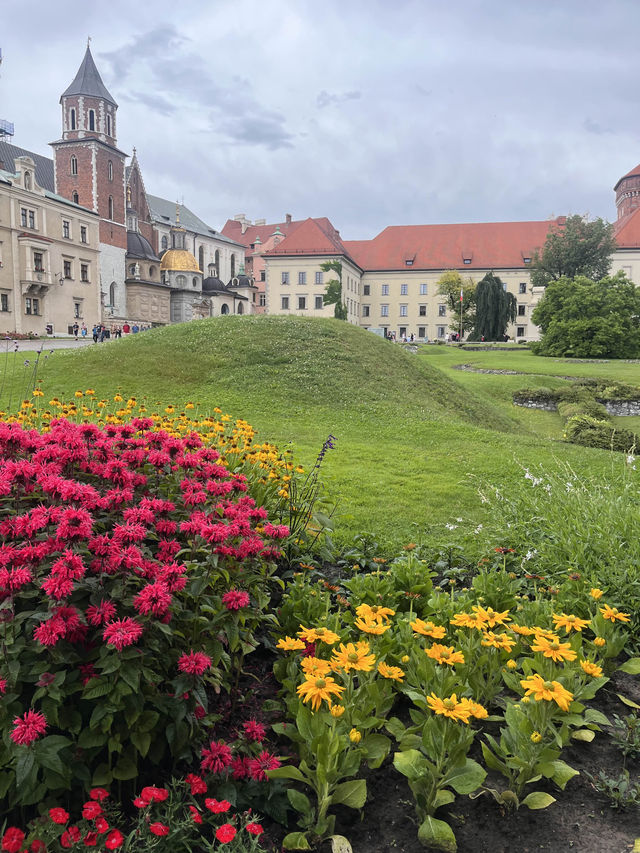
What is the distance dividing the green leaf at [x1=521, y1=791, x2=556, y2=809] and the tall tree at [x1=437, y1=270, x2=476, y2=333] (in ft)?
211

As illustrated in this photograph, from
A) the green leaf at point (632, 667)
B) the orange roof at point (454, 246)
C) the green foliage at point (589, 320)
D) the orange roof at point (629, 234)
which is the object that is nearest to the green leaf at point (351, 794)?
the green leaf at point (632, 667)

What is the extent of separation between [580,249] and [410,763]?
65636 mm

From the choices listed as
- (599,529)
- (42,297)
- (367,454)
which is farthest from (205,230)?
(599,529)

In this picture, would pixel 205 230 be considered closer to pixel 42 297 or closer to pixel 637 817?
pixel 42 297

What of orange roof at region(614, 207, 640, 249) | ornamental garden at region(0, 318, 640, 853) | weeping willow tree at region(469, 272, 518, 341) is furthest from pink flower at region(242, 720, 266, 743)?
orange roof at region(614, 207, 640, 249)

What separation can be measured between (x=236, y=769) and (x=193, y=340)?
55.5 feet

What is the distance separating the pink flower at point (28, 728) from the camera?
1703 millimetres

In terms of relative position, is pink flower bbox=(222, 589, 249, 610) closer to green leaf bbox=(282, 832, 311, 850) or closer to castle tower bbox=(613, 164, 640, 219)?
green leaf bbox=(282, 832, 311, 850)

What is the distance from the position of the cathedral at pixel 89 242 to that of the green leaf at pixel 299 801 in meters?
46.2

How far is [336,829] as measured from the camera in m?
2.12

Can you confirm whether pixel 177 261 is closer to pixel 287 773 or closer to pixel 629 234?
pixel 629 234

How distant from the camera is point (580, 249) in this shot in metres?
60.1

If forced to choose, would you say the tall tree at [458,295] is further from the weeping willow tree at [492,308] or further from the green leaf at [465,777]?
the green leaf at [465,777]

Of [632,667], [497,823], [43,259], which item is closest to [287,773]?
[497,823]
